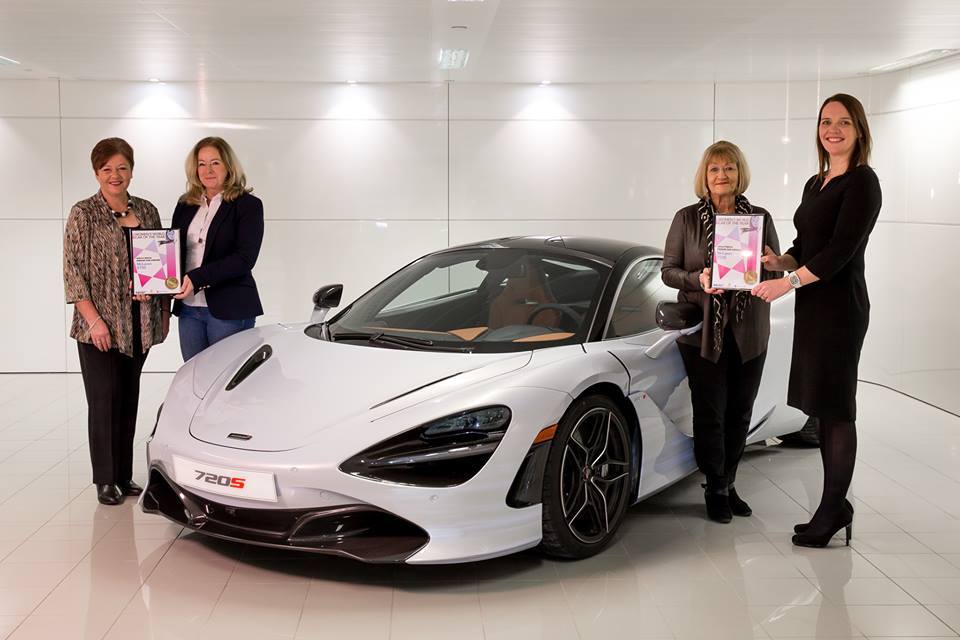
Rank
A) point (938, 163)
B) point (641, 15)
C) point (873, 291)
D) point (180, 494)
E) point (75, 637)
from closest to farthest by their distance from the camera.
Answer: point (75, 637) → point (180, 494) → point (641, 15) → point (938, 163) → point (873, 291)

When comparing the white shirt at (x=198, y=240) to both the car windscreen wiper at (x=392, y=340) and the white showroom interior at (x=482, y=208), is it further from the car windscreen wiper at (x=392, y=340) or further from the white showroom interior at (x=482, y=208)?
the white showroom interior at (x=482, y=208)

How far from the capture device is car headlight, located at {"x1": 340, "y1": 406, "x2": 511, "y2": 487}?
3.38m

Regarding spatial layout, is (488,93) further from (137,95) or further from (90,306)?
(90,306)

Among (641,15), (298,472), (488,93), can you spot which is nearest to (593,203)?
(488,93)

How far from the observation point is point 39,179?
28.8ft

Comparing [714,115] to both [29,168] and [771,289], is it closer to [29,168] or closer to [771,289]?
[771,289]

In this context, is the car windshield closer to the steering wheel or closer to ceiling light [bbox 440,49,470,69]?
the steering wheel

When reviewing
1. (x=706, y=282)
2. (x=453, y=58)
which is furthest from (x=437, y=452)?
(x=453, y=58)

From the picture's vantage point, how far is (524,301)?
4.46 m

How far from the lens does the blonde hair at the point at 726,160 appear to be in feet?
14.1

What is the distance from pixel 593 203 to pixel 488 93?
138 cm

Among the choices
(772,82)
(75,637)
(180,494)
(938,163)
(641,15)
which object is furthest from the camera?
(772,82)

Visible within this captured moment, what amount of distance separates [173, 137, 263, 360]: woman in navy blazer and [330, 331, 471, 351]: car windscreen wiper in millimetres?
802

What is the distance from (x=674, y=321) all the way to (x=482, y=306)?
880 millimetres
